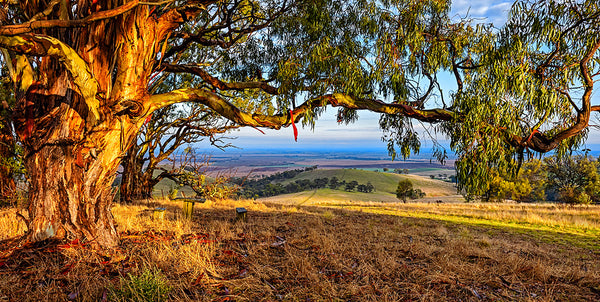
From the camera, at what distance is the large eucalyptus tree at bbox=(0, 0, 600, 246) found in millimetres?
3850

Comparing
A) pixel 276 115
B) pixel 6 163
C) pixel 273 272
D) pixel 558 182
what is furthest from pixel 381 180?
pixel 273 272

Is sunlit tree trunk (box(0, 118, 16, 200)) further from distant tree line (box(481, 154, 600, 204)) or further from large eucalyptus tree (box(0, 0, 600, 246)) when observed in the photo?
distant tree line (box(481, 154, 600, 204))

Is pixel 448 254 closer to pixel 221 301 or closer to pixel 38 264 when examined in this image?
pixel 221 301

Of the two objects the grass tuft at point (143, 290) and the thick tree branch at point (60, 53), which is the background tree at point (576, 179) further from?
the thick tree branch at point (60, 53)

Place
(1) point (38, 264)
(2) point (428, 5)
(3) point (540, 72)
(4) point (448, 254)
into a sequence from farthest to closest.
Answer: (2) point (428, 5) < (3) point (540, 72) < (4) point (448, 254) < (1) point (38, 264)

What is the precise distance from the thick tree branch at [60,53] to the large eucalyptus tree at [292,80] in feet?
0.05

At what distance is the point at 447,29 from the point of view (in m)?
5.96

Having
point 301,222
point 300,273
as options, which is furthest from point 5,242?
point 301,222

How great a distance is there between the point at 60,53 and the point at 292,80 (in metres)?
3.40

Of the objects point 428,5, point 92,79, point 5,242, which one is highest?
point 428,5

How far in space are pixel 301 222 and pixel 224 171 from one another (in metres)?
6.24

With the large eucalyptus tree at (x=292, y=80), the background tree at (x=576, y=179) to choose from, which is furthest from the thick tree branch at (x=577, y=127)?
the background tree at (x=576, y=179)

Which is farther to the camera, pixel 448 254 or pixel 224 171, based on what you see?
pixel 224 171

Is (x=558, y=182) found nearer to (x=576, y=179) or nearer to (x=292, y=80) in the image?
(x=576, y=179)
